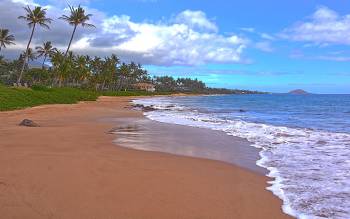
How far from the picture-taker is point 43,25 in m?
61.0

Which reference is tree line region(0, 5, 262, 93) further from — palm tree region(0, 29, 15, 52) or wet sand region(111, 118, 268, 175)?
wet sand region(111, 118, 268, 175)

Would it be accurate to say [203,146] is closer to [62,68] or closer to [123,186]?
[123,186]

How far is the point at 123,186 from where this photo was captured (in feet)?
24.6

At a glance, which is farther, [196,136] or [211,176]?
[196,136]

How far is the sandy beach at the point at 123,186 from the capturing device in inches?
240

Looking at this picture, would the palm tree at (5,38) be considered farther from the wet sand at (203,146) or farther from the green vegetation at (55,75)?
the wet sand at (203,146)

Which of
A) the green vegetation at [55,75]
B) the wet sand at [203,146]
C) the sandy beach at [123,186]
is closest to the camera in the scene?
the sandy beach at [123,186]

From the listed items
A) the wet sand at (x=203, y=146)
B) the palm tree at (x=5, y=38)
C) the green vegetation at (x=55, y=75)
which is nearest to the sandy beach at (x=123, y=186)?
the wet sand at (x=203, y=146)

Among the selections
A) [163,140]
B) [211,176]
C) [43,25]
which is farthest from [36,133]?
[43,25]

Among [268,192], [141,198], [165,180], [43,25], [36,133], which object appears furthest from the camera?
[43,25]

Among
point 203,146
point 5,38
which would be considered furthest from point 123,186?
point 5,38

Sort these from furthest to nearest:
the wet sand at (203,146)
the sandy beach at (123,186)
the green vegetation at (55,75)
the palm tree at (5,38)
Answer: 1. the palm tree at (5,38)
2. the green vegetation at (55,75)
3. the wet sand at (203,146)
4. the sandy beach at (123,186)

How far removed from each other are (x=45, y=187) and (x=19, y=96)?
3284cm

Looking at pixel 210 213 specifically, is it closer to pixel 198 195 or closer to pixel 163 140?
pixel 198 195
